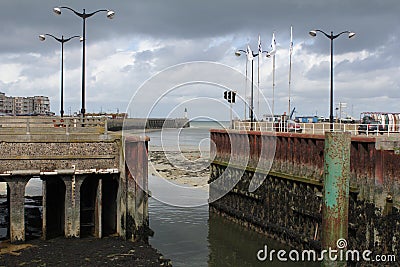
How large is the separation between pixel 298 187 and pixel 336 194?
643 cm

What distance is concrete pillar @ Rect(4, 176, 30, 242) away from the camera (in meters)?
20.7

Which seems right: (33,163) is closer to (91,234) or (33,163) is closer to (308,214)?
(91,234)

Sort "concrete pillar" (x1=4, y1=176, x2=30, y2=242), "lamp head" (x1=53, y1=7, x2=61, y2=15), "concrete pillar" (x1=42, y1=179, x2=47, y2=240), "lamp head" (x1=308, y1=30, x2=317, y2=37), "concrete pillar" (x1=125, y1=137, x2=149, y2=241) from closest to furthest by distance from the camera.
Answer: "concrete pillar" (x1=4, y1=176, x2=30, y2=242) < "concrete pillar" (x1=42, y1=179, x2=47, y2=240) < "concrete pillar" (x1=125, y1=137, x2=149, y2=241) < "lamp head" (x1=53, y1=7, x2=61, y2=15) < "lamp head" (x1=308, y1=30, x2=317, y2=37)

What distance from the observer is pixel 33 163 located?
21672 millimetres

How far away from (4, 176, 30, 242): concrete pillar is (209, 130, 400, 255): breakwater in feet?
45.6

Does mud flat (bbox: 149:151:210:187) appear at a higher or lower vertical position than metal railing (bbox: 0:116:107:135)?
lower

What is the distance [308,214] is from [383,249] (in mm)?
5315

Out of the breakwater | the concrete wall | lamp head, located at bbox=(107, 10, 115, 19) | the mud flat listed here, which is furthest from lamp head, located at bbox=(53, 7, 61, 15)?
the mud flat

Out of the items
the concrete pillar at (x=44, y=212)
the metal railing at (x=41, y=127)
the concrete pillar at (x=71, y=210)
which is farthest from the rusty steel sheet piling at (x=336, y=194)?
the concrete pillar at (x=44, y=212)

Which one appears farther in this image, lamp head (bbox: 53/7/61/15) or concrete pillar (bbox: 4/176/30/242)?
lamp head (bbox: 53/7/61/15)

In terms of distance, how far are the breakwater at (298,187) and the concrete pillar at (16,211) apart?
13895 millimetres

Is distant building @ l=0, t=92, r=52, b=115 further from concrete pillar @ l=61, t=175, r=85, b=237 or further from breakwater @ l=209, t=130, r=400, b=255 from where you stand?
concrete pillar @ l=61, t=175, r=85, b=237

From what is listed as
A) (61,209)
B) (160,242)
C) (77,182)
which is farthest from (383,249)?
(61,209)

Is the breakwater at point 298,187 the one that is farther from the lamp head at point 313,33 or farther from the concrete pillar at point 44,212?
the concrete pillar at point 44,212
